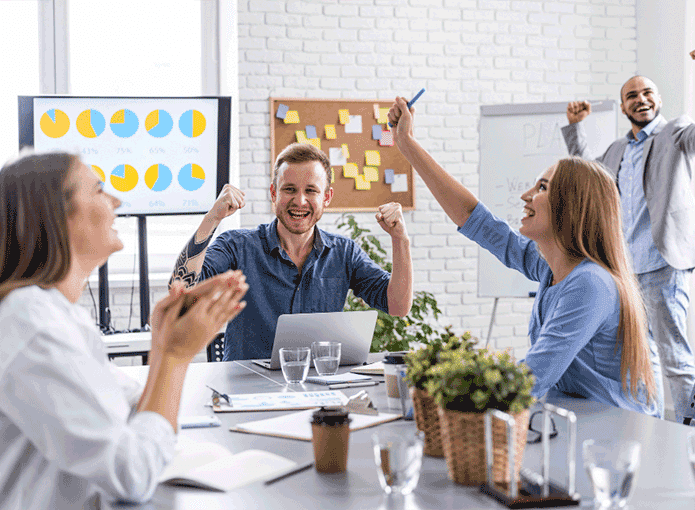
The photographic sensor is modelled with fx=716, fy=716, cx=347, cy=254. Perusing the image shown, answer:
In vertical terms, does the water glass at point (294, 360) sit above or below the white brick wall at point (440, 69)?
below

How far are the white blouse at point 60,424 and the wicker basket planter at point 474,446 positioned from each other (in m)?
0.40

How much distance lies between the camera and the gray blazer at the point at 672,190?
3.44 metres

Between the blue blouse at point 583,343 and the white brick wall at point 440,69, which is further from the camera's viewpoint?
the white brick wall at point 440,69

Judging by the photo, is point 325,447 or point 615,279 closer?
point 325,447

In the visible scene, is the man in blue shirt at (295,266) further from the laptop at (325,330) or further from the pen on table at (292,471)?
the pen on table at (292,471)

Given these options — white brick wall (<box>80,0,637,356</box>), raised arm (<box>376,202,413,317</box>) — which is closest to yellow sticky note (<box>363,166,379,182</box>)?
white brick wall (<box>80,0,637,356</box>)

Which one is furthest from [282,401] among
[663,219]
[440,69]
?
[440,69]

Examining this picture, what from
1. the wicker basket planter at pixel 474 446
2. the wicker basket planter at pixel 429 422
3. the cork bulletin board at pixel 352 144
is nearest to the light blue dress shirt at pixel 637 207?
the cork bulletin board at pixel 352 144

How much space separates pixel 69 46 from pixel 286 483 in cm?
389

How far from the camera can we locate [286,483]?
1.04 metres

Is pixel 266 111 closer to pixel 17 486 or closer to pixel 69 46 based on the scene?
A: pixel 69 46

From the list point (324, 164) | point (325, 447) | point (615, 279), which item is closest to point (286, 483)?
point (325, 447)

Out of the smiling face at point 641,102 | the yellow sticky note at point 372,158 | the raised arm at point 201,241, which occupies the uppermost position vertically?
the smiling face at point 641,102

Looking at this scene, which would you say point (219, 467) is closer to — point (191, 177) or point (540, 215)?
point (540, 215)
